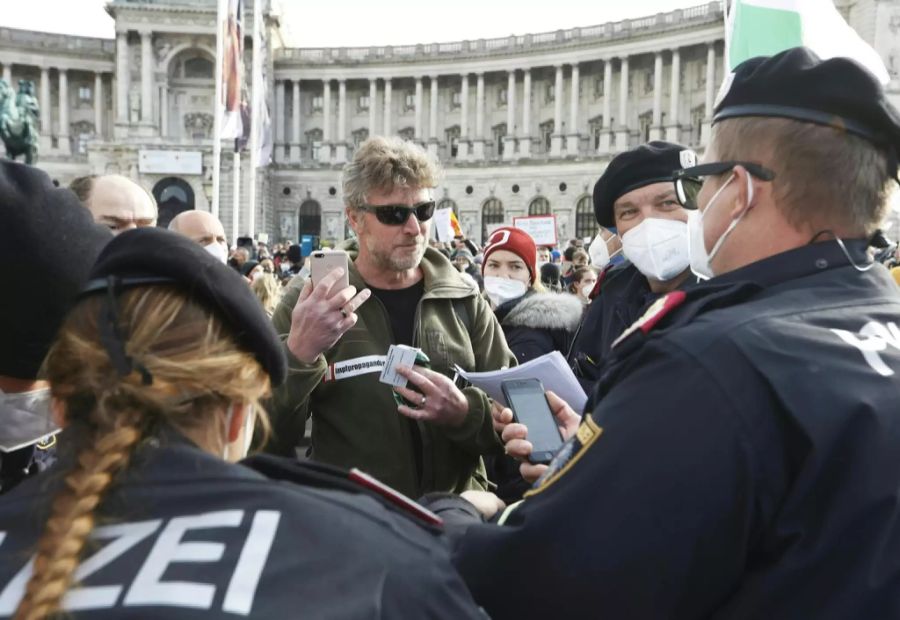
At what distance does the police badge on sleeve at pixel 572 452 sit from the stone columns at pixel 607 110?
54130 millimetres

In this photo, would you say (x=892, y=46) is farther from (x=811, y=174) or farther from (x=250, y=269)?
(x=811, y=174)

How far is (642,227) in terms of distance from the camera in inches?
149

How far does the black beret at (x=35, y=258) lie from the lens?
243cm

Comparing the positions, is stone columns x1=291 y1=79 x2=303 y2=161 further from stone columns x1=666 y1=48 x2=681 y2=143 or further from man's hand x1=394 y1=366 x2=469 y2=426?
man's hand x1=394 y1=366 x2=469 y2=426

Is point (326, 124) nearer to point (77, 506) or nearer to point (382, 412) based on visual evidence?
point (382, 412)

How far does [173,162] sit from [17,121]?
27993 mm

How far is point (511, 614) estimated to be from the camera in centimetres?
171

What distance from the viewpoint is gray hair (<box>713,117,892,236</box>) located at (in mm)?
1892

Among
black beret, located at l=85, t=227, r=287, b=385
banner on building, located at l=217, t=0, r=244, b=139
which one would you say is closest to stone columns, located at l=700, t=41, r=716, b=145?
banner on building, located at l=217, t=0, r=244, b=139

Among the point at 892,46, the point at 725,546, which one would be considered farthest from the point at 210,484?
the point at 892,46

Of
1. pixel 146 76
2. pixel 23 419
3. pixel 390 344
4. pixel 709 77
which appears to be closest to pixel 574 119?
pixel 709 77

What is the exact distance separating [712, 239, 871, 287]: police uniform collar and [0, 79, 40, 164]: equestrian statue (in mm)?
25856

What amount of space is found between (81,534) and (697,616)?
1.21 meters

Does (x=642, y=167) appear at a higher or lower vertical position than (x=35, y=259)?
higher
